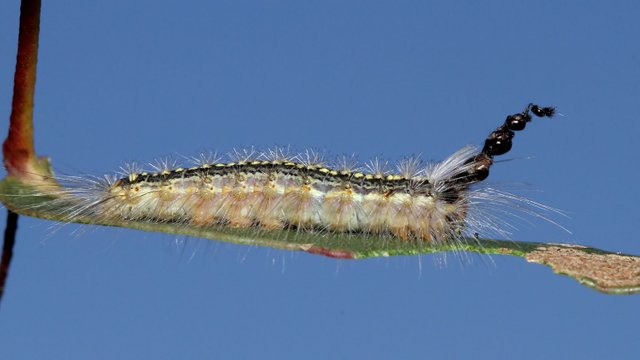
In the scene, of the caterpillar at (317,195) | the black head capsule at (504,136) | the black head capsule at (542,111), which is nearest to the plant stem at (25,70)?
the caterpillar at (317,195)

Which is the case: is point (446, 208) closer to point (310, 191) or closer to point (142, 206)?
point (310, 191)

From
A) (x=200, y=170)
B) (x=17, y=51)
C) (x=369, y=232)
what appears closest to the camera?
(x=17, y=51)

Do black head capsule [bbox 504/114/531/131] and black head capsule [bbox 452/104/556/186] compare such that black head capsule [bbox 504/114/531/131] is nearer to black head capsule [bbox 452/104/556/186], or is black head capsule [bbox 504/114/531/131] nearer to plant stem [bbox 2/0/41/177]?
black head capsule [bbox 452/104/556/186]

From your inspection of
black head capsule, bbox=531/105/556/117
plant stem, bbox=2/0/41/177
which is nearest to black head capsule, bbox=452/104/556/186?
black head capsule, bbox=531/105/556/117

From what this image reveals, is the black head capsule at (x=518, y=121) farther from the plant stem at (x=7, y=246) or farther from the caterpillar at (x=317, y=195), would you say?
the plant stem at (x=7, y=246)

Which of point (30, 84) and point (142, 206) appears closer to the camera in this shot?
point (30, 84)


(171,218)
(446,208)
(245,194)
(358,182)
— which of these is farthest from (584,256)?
(171,218)

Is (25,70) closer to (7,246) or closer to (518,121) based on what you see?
(7,246)

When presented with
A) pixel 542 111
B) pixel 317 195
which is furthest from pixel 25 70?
pixel 542 111
